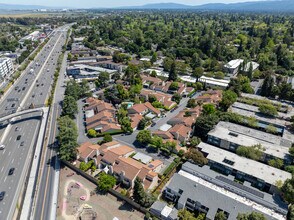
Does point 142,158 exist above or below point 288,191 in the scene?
below

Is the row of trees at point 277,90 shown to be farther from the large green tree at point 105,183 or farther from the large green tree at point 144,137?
the large green tree at point 105,183

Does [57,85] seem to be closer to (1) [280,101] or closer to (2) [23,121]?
(2) [23,121]

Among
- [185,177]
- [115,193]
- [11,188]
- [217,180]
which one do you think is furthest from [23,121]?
[217,180]

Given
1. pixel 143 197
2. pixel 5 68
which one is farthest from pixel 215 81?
pixel 5 68

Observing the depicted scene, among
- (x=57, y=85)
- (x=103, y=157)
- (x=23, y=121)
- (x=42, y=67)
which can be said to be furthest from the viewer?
(x=42, y=67)

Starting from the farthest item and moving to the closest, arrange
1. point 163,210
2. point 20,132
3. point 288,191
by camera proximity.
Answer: point 20,132 → point 163,210 → point 288,191

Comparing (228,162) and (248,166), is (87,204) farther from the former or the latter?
(248,166)

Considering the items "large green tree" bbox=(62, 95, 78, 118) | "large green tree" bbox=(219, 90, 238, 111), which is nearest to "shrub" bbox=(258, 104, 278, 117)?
"large green tree" bbox=(219, 90, 238, 111)

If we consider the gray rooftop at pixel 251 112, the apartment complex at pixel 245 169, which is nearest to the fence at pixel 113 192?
the apartment complex at pixel 245 169
